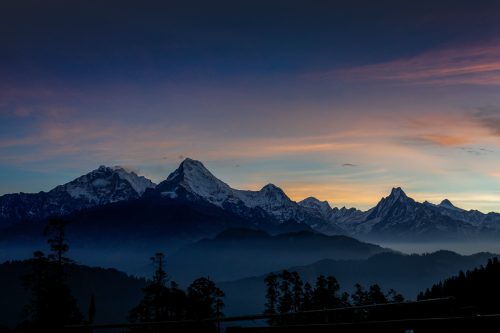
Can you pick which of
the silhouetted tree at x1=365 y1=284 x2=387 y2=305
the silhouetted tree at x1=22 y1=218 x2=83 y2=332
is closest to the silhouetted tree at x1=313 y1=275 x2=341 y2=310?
the silhouetted tree at x1=365 y1=284 x2=387 y2=305

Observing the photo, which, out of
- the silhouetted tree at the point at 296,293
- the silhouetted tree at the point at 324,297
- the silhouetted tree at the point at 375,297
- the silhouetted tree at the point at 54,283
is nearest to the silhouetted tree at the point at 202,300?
the silhouetted tree at the point at 296,293

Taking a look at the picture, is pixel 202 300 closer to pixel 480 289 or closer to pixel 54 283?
pixel 54 283

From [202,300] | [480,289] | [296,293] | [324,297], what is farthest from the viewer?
[480,289]

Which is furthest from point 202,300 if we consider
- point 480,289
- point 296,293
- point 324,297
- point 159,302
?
point 480,289

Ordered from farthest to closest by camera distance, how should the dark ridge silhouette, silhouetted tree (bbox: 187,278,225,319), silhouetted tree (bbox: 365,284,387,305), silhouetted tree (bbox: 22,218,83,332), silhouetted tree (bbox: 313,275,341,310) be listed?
the dark ridge silhouette, silhouetted tree (bbox: 365,284,387,305), silhouetted tree (bbox: 313,275,341,310), silhouetted tree (bbox: 187,278,225,319), silhouetted tree (bbox: 22,218,83,332)

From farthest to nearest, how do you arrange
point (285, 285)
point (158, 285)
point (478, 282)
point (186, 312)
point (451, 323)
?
point (478, 282), point (285, 285), point (186, 312), point (158, 285), point (451, 323)

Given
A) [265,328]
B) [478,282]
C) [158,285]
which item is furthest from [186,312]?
[478,282]

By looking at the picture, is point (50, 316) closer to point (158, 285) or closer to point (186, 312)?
point (158, 285)

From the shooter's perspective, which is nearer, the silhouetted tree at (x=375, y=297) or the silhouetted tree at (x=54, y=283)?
the silhouetted tree at (x=54, y=283)

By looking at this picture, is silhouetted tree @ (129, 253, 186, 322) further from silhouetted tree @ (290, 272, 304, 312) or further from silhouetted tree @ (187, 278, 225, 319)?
silhouetted tree @ (290, 272, 304, 312)

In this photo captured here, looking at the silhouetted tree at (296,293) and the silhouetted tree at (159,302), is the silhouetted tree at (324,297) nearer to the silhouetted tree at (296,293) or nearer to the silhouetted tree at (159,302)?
the silhouetted tree at (296,293)

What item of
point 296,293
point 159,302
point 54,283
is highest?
point 54,283

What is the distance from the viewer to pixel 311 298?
11019cm

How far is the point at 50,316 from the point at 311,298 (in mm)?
64982
